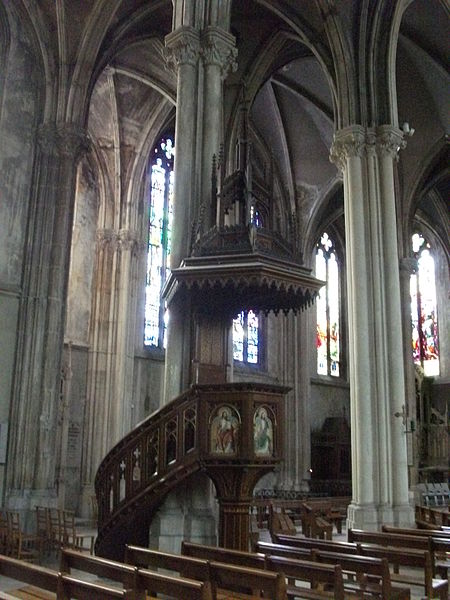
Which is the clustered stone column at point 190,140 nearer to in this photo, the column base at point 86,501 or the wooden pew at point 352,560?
the wooden pew at point 352,560

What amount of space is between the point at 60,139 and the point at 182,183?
6.90 metres

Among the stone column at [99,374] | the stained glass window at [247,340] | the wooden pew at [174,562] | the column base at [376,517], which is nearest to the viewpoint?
the wooden pew at [174,562]

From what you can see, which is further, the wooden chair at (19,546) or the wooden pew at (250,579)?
the wooden chair at (19,546)

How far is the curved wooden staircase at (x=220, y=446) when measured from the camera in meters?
8.24

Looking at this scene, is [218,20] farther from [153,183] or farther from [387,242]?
[153,183]

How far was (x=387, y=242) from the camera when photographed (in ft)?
48.3

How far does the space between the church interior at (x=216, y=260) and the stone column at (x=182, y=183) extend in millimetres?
36

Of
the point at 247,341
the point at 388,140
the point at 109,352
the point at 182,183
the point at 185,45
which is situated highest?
the point at 388,140

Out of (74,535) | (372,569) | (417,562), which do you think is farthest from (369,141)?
(372,569)

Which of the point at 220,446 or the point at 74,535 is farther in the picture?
the point at 74,535

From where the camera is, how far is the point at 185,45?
1170cm

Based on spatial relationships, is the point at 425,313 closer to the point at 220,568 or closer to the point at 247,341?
the point at 247,341

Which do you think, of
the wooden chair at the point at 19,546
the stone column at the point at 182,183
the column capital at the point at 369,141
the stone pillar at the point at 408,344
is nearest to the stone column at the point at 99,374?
the wooden chair at the point at 19,546

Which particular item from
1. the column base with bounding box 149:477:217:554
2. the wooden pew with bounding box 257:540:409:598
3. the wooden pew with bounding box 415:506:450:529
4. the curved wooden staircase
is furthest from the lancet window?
the wooden pew with bounding box 257:540:409:598
